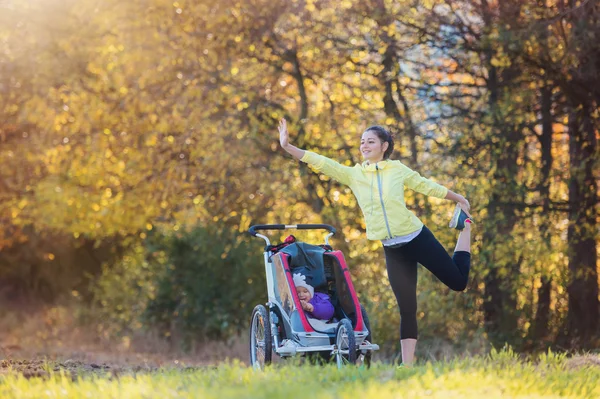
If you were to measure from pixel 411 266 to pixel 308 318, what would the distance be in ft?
3.12

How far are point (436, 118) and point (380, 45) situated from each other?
1.33 m

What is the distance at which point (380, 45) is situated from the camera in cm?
1392

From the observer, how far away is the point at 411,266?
7.42 meters

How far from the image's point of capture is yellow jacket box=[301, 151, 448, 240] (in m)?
7.29

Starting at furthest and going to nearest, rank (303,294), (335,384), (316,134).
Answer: (316,134), (303,294), (335,384)

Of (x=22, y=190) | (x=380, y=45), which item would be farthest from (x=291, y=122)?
(x=22, y=190)

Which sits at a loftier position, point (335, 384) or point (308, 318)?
point (308, 318)

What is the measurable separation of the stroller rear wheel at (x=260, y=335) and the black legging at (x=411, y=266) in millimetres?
1086

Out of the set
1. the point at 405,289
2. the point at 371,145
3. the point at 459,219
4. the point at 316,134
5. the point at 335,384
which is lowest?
the point at 335,384

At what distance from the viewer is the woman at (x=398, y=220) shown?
732cm

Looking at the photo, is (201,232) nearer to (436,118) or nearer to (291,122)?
(291,122)

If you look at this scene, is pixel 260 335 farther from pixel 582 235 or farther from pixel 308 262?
pixel 582 235

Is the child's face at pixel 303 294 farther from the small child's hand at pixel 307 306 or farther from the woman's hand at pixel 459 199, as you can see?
the woman's hand at pixel 459 199

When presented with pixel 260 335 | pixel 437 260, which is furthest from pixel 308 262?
pixel 437 260
